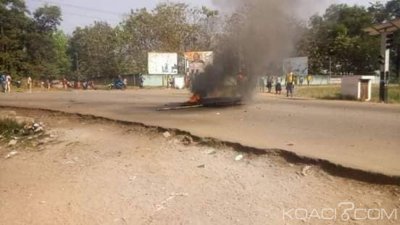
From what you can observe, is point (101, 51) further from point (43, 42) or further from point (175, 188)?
point (175, 188)

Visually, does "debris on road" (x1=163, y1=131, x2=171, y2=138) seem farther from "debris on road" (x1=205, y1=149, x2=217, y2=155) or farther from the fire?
the fire

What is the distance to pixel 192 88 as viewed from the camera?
15.2m

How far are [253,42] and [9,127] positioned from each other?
693 centimetres

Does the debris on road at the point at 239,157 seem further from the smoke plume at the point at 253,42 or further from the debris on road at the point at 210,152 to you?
the smoke plume at the point at 253,42

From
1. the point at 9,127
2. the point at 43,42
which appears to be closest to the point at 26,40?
the point at 43,42

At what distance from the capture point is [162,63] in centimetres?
4881

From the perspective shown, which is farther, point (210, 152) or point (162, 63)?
point (162, 63)

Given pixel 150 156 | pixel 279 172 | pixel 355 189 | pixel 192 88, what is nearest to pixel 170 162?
pixel 150 156

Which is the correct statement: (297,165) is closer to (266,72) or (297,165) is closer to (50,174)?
(50,174)

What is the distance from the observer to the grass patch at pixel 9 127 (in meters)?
11.2

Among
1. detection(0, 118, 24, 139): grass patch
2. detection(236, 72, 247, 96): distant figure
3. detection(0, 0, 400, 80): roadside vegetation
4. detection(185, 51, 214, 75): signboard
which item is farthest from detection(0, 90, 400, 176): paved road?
detection(0, 0, 400, 80): roadside vegetation

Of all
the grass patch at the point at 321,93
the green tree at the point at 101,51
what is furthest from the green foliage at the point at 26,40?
the grass patch at the point at 321,93

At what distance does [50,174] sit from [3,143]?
137 inches

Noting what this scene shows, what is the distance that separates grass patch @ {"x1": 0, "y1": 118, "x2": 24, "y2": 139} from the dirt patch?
8.13ft
